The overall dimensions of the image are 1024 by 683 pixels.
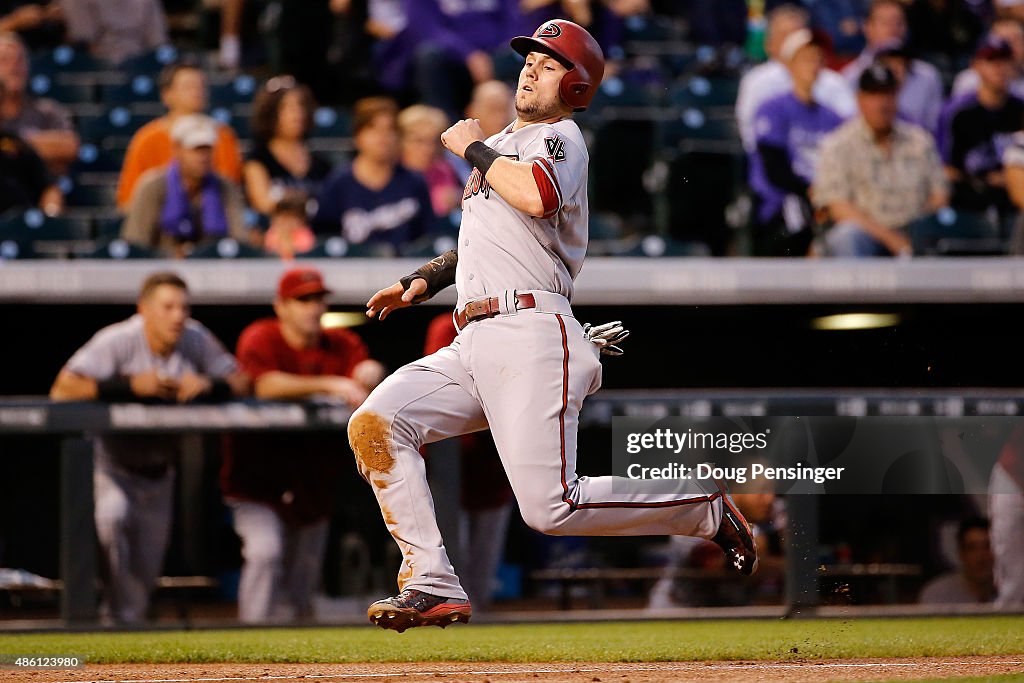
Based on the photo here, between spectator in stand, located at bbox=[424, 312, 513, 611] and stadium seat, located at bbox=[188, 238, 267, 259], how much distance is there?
1.26 meters

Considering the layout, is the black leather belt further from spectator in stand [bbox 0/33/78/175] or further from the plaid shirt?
spectator in stand [bbox 0/33/78/175]

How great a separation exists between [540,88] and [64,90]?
5.48m

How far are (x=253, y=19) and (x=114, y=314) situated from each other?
3.08 meters

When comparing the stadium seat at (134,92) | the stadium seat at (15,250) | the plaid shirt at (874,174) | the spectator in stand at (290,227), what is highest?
the stadium seat at (134,92)

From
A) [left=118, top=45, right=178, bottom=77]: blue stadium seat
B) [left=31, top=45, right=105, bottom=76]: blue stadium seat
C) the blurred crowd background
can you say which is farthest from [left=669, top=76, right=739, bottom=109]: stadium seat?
[left=31, top=45, right=105, bottom=76]: blue stadium seat

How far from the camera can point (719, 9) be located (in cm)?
922

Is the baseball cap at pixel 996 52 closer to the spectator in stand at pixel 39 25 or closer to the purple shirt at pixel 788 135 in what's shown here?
the purple shirt at pixel 788 135

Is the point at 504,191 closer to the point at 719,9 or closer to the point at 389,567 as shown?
the point at 389,567

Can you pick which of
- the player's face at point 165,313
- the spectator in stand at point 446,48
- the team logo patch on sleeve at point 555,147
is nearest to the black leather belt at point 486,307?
the team logo patch on sleeve at point 555,147

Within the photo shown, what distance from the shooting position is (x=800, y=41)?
280 inches

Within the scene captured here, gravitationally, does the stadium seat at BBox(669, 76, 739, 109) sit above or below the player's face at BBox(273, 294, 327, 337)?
above

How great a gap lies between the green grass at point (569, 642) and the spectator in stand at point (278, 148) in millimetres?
2631

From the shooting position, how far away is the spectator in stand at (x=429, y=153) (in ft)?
23.0

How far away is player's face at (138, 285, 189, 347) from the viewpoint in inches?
214
